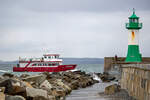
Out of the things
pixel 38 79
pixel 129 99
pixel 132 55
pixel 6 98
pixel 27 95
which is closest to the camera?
pixel 6 98

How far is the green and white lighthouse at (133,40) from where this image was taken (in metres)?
33.4

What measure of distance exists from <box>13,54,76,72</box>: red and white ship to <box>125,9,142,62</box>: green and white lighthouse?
18.9 meters

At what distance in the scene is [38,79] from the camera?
15383 mm

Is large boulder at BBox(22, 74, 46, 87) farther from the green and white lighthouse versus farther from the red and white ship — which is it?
the red and white ship

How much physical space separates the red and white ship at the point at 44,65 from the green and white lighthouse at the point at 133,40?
18945 mm

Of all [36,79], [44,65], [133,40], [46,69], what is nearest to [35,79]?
[36,79]

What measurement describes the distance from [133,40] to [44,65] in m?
21.1

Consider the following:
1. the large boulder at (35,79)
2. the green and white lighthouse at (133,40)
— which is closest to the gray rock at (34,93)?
the large boulder at (35,79)

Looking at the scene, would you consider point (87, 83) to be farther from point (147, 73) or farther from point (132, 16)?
point (147, 73)

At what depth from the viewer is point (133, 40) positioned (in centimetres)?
3356

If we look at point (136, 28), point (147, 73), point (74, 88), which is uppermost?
point (136, 28)

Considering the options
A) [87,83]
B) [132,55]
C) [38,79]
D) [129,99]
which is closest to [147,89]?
[129,99]

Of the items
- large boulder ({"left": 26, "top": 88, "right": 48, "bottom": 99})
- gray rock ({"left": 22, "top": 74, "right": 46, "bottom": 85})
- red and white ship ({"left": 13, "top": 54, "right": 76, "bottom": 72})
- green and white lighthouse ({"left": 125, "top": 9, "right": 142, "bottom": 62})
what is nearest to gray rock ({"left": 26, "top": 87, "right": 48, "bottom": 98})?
large boulder ({"left": 26, "top": 88, "right": 48, "bottom": 99})

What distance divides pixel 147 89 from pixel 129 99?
3.30 meters
